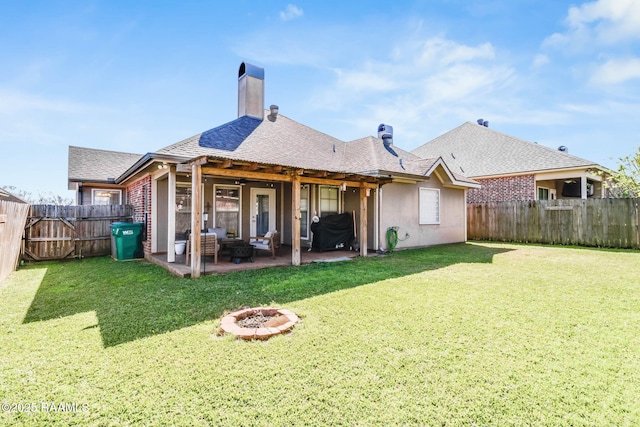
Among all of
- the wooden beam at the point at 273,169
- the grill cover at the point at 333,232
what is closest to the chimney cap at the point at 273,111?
the grill cover at the point at 333,232

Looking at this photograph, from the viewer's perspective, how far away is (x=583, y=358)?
302 cm

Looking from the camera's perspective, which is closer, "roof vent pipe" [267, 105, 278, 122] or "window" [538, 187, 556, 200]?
"roof vent pipe" [267, 105, 278, 122]

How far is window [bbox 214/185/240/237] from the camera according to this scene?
10320 mm

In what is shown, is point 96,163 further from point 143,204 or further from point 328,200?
point 328,200

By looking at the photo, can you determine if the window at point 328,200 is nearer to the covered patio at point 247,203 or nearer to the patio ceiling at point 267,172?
the covered patio at point 247,203

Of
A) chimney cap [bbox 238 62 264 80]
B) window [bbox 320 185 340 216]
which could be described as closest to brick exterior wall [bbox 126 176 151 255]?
window [bbox 320 185 340 216]

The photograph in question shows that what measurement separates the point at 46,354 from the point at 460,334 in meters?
4.46

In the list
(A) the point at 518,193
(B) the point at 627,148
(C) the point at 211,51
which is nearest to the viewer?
(C) the point at 211,51

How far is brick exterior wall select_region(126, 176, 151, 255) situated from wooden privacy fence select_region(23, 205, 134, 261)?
704 mm

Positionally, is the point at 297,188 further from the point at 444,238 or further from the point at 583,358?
the point at 444,238

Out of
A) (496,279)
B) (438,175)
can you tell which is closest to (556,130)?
(438,175)

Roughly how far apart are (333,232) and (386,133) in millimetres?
5866

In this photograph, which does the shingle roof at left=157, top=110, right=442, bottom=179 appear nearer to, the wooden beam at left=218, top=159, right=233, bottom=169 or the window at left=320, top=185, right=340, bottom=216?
the window at left=320, top=185, right=340, bottom=216

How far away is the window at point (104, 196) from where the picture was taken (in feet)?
48.6
